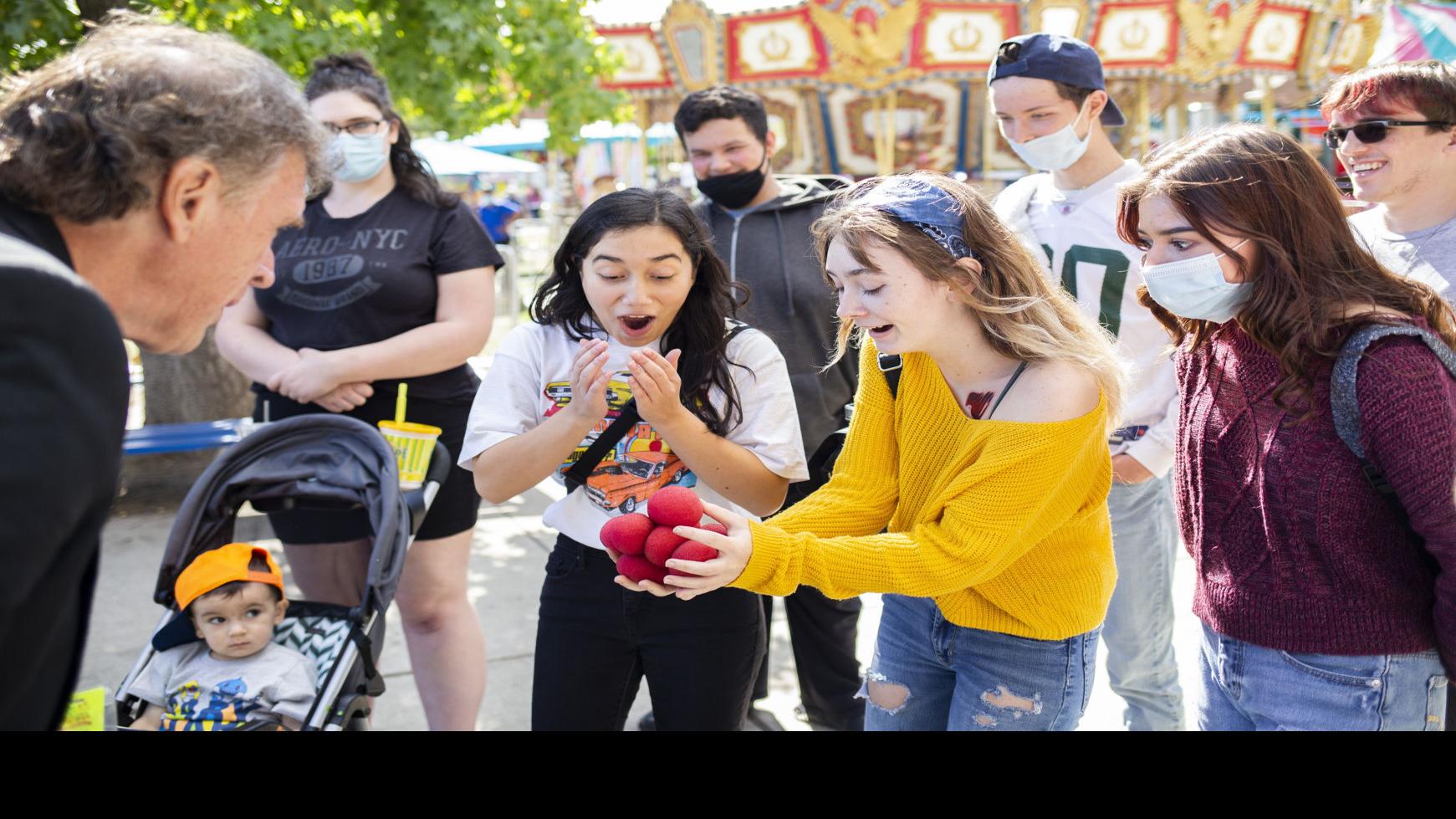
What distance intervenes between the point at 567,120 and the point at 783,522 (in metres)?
5.82

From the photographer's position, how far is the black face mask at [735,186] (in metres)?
3.48

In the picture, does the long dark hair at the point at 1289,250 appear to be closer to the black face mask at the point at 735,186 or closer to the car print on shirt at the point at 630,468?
the car print on shirt at the point at 630,468

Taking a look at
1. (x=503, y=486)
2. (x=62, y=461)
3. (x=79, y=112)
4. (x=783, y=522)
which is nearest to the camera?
(x=62, y=461)

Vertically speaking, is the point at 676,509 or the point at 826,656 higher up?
the point at 676,509

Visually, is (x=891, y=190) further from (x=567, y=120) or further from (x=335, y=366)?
(x=567, y=120)

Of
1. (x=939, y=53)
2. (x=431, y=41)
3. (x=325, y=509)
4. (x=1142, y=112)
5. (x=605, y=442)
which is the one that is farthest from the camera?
(x=1142, y=112)

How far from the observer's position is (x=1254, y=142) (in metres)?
1.97

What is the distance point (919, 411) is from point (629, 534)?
649mm

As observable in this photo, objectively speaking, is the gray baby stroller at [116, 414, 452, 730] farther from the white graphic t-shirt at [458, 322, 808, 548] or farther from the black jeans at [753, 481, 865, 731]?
the black jeans at [753, 481, 865, 731]

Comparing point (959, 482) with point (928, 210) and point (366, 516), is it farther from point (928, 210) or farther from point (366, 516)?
point (366, 516)

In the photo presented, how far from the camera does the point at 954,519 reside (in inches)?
74.4

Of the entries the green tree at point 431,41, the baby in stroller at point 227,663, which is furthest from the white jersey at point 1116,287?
the green tree at point 431,41

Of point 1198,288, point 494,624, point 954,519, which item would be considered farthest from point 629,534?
point 494,624
